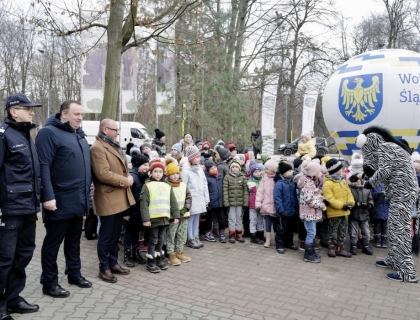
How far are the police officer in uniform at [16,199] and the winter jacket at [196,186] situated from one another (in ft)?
9.89

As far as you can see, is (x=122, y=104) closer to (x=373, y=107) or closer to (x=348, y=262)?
(x=373, y=107)

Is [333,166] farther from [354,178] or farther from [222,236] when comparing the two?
[222,236]

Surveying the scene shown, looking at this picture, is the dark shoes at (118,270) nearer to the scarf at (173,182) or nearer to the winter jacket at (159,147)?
the scarf at (173,182)

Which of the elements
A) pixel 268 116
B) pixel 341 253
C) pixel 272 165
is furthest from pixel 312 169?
pixel 268 116

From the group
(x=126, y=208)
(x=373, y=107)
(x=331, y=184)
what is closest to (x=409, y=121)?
(x=373, y=107)

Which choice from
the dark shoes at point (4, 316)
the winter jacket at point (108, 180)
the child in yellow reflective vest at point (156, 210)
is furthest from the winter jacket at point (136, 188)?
the dark shoes at point (4, 316)

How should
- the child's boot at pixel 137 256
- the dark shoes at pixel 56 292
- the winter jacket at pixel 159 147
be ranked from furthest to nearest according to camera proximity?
1. the winter jacket at pixel 159 147
2. the child's boot at pixel 137 256
3. the dark shoes at pixel 56 292

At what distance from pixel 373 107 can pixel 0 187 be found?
283 inches

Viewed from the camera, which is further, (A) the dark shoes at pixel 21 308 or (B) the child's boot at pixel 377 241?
(B) the child's boot at pixel 377 241

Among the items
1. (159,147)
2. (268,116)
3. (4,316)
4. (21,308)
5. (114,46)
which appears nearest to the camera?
(4,316)

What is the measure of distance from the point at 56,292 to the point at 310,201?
12.7ft

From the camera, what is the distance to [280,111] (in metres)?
44.7

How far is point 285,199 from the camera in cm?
644

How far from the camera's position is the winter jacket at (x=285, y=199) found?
20.9 ft
